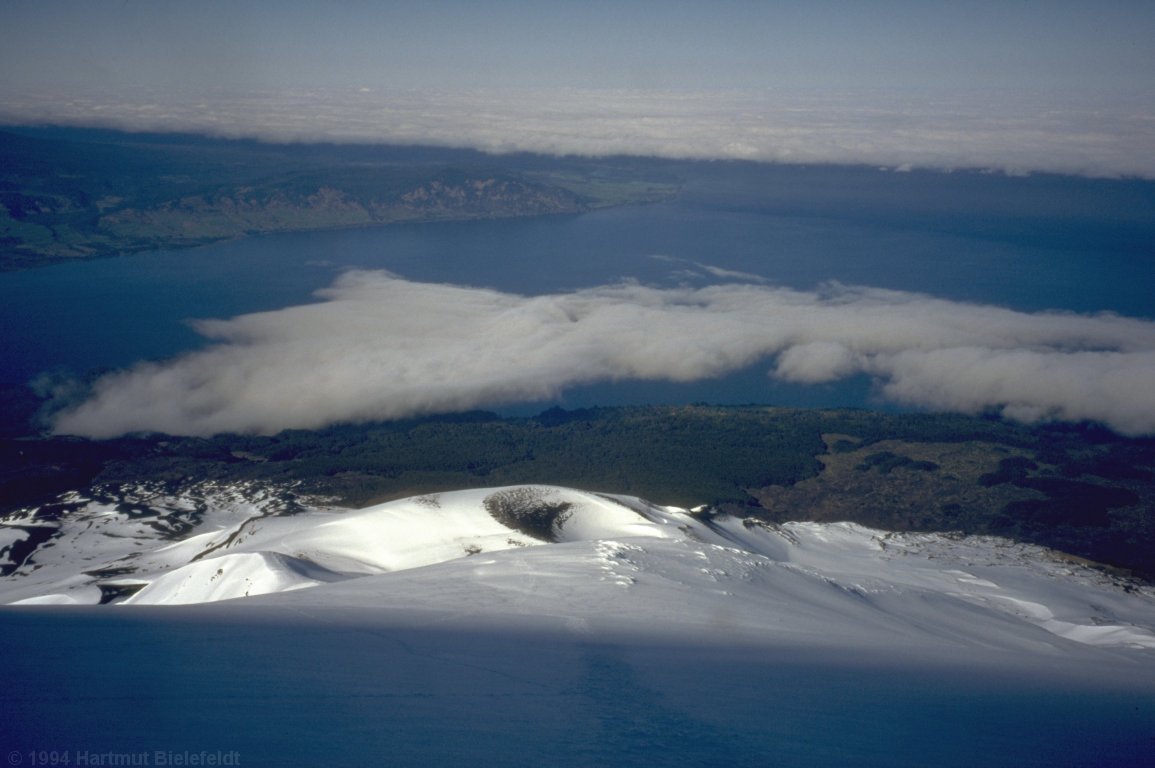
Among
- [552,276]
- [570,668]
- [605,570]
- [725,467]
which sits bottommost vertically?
[725,467]

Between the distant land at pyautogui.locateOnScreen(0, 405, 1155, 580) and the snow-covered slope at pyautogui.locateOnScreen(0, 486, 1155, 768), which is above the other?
the snow-covered slope at pyautogui.locateOnScreen(0, 486, 1155, 768)

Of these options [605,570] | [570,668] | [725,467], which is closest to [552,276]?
[725,467]

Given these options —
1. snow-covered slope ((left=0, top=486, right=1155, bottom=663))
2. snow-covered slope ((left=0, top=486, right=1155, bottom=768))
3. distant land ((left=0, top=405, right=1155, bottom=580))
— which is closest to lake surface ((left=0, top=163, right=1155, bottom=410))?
distant land ((left=0, top=405, right=1155, bottom=580))

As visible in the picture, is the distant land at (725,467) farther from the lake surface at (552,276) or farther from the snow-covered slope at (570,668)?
the snow-covered slope at (570,668)

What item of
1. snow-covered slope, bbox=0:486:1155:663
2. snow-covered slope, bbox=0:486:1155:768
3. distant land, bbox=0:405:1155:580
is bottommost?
distant land, bbox=0:405:1155:580

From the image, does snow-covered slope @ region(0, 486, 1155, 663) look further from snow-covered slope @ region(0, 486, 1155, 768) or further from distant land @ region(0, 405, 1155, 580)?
distant land @ region(0, 405, 1155, 580)

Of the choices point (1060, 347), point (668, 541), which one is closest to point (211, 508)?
point (668, 541)

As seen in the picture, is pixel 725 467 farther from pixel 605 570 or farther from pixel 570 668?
Answer: pixel 570 668

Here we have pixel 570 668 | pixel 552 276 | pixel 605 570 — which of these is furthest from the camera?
pixel 552 276

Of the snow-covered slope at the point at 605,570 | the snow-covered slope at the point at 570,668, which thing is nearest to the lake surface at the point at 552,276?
the snow-covered slope at the point at 605,570
